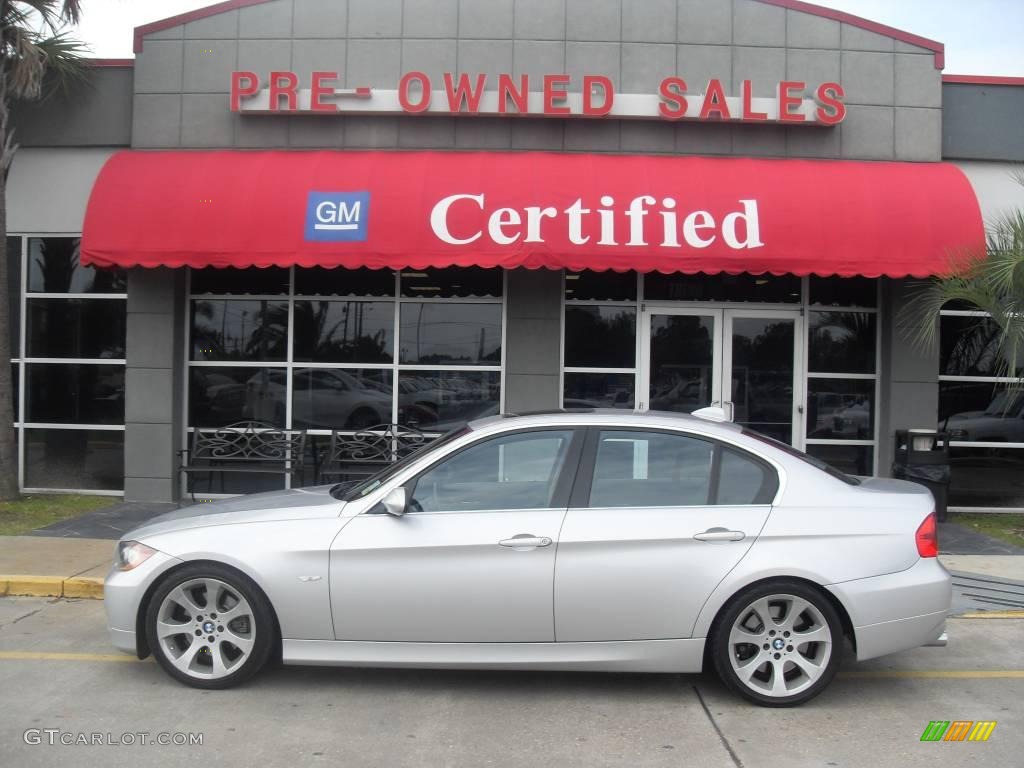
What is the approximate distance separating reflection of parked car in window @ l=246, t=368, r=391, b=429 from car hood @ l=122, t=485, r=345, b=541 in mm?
5745

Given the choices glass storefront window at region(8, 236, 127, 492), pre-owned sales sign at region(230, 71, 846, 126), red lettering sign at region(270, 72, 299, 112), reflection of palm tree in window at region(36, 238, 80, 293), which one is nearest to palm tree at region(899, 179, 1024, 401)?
pre-owned sales sign at region(230, 71, 846, 126)

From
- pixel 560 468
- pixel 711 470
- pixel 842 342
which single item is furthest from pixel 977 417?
pixel 560 468

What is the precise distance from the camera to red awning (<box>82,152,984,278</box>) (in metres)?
9.95

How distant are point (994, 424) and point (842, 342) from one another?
6.96 ft

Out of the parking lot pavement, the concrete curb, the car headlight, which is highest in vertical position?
the car headlight

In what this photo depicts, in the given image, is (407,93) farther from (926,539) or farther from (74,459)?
(926,539)

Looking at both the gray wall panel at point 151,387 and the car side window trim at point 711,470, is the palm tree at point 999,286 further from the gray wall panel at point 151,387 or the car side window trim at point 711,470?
the gray wall panel at point 151,387

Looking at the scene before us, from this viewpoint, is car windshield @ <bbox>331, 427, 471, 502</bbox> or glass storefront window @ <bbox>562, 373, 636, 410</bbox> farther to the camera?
glass storefront window @ <bbox>562, 373, 636, 410</bbox>

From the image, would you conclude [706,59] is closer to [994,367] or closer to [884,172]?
[884,172]

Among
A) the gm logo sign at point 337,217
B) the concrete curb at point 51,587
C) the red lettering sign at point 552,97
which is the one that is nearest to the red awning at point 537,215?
the gm logo sign at point 337,217

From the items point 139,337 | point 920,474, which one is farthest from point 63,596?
point 920,474

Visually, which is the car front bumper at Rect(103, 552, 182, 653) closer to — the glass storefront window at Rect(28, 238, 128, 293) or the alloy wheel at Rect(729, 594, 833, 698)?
the alloy wheel at Rect(729, 594, 833, 698)

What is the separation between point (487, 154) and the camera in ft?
35.7

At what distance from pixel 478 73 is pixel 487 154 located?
40.8 inches
